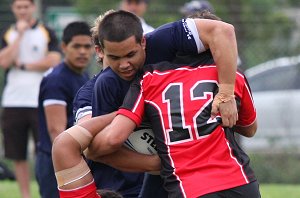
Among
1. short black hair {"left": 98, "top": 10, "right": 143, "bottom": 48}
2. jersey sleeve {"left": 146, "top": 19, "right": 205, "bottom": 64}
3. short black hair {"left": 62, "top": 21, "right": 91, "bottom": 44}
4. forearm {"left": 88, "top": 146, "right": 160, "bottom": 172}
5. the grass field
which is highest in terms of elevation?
short black hair {"left": 98, "top": 10, "right": 143, "bottom": 48}

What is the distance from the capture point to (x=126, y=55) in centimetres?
485

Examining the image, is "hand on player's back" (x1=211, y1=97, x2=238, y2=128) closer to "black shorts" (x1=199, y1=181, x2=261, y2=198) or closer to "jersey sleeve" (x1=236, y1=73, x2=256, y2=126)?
"jersey sleeve" (x1=236, y1=73, x2=256, y2=126)

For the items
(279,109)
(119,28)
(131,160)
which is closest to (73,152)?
(131,160)

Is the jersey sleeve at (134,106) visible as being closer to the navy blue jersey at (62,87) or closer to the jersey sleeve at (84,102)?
the jersey sleeve at (84,102)

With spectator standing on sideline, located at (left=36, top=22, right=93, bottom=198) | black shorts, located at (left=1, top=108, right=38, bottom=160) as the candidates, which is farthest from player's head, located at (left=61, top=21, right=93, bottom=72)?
black shorts, located at (left=1, top=108, right=38, bottom=160)

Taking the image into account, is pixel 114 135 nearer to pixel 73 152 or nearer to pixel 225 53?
pixel 73 152

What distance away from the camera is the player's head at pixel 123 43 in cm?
483

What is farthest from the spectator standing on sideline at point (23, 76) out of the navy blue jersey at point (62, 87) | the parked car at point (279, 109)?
the parked car at point (279, 109)

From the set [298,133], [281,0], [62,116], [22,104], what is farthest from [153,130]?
[281,0]

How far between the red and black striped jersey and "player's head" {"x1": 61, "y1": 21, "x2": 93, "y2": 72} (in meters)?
2.94

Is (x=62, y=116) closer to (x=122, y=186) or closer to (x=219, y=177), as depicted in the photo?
(x=122, y=186)

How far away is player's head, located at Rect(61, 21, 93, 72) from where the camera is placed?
776cm

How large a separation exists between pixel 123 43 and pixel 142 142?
559mm

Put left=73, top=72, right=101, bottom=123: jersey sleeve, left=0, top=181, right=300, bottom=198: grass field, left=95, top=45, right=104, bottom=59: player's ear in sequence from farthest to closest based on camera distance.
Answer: left=0, top=181, right=300, bottom=198: grass field < left=73, top=72, right=101, bottom=123: jersey sleeve < left=95, top=45, right=104, bottom=59: player's ear
